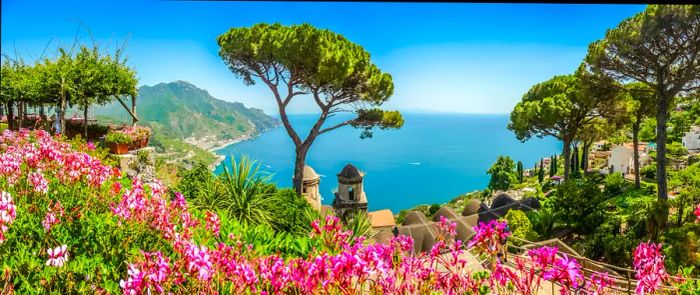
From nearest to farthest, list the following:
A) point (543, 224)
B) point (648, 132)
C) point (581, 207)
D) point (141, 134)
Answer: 1. point (141, 134)
2. point (581, 207)
3. point (543, 224)
4. point (648, 132)

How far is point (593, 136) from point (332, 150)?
13544cm

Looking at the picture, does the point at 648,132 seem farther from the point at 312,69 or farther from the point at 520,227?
the point at 312,69

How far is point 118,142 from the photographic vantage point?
10328 millimetres

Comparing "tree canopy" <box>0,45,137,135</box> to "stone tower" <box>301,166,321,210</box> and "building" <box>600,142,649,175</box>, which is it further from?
"building" <box>600,142,649,175</box>

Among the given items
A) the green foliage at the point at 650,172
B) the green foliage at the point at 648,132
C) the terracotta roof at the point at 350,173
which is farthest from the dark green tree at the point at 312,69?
the green foliage at the point at 648,132

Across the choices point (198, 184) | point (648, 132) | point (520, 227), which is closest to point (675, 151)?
point (648, 132)

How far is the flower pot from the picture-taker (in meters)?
10.4

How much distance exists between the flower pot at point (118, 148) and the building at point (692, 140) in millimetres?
41626

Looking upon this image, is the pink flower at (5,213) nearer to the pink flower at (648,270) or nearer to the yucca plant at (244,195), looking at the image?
the pink flower at (648,270)

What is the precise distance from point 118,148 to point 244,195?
4602 mm

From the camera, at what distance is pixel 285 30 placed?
14.6 m

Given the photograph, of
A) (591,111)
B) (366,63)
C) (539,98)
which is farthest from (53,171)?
(539,98)

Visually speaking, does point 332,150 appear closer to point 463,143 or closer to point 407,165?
point 407,165

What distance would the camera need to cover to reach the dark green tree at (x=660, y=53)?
11125 mm
